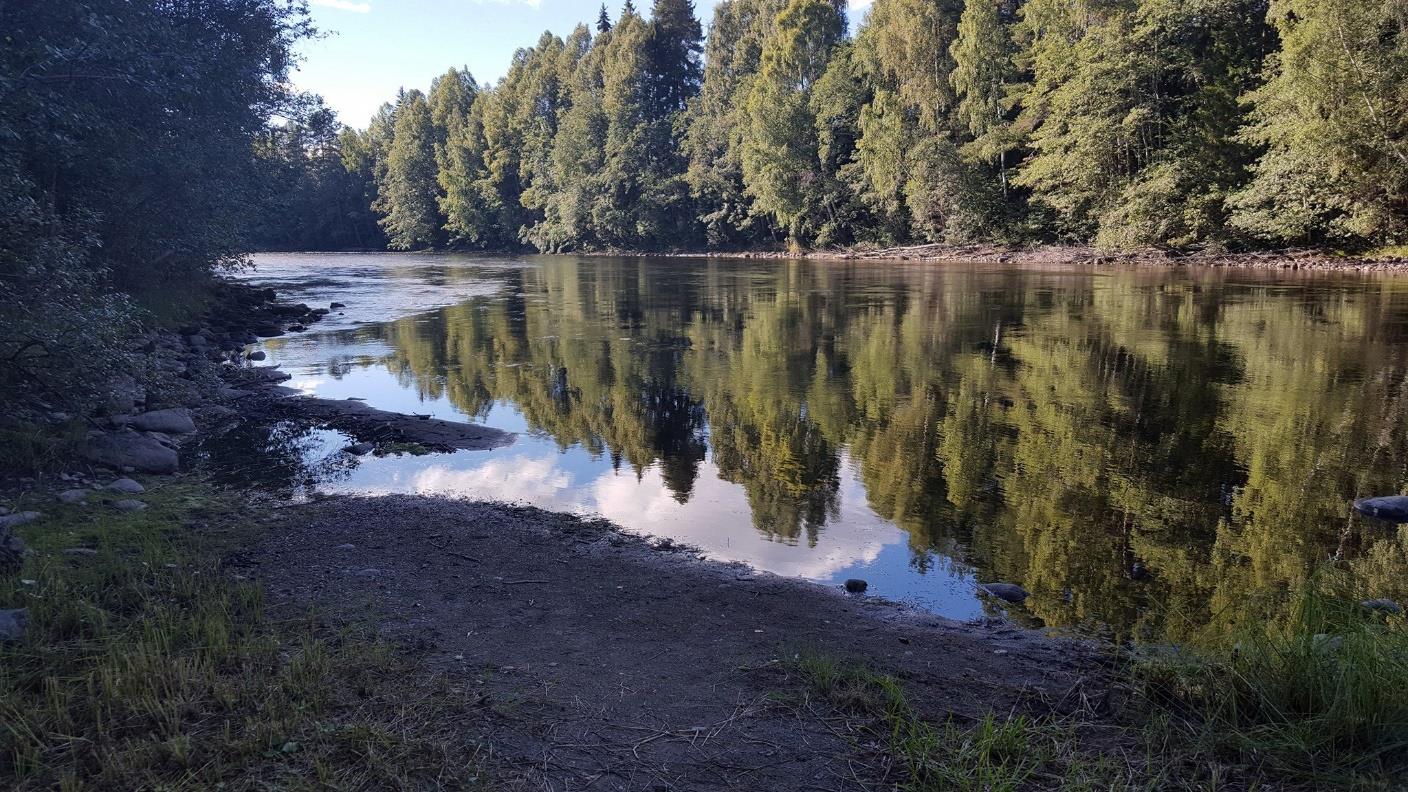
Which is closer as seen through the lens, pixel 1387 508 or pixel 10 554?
pixel 10 554

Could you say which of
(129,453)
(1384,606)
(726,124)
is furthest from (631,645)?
(726,124)

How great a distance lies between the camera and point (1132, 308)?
2625 cm

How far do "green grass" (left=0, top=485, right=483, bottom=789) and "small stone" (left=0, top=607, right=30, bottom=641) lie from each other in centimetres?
5

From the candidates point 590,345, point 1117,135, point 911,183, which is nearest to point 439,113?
point 911,183

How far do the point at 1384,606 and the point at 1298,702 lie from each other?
295 centimetres

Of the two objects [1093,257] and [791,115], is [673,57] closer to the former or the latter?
[791,115]

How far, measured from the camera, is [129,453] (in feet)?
32.2

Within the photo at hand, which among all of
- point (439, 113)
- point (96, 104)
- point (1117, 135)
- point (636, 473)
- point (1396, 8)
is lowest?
point (636, 473)

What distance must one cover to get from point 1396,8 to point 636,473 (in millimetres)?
39047

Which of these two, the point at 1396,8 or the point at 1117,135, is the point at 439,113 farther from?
the point at 1396,8

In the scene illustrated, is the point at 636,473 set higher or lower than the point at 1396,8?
lower

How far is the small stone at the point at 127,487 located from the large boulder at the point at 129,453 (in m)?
0.81

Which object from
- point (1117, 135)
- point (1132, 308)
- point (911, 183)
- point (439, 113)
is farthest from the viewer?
point (439, 113)

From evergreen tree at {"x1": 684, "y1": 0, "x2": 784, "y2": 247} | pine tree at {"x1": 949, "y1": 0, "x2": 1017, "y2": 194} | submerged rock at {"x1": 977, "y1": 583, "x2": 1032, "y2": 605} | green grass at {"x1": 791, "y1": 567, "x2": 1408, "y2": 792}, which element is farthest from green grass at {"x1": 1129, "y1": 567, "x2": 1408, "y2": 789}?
evergreen tree at {"x1": 684, "y1": 0, "x2": 784, "y2": 247}
